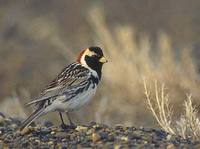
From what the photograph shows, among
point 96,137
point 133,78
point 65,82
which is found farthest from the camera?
point 133,78

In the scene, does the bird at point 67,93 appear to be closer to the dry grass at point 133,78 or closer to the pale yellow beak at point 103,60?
the pale yellow beak at point 103,60

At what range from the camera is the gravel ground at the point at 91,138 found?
26.2ft

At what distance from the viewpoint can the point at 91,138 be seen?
322 inches

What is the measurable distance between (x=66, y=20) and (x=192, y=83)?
833 centimetres

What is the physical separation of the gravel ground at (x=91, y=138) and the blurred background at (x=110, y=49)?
1.75 metres

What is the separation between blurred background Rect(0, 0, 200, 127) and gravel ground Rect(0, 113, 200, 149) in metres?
1.75

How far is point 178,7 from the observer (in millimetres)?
21719

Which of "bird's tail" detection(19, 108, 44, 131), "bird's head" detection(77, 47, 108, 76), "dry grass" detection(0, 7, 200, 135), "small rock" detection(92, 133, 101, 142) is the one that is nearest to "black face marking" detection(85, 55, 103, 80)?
"bird's head" detection(77, 47, 108, 76)

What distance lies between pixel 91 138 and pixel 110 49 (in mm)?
6842

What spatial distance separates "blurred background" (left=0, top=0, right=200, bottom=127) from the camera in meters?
14.1

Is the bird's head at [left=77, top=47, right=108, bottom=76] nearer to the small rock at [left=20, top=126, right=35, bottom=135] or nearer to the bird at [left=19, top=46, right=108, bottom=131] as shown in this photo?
the bird at [left=19, top=46, right=108, bottom=131]

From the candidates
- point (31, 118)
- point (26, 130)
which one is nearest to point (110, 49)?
point (31, 118)

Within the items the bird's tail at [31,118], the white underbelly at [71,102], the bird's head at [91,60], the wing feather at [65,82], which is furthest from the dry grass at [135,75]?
the bird's tail at [31,118]

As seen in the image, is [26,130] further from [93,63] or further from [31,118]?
[93,63]
